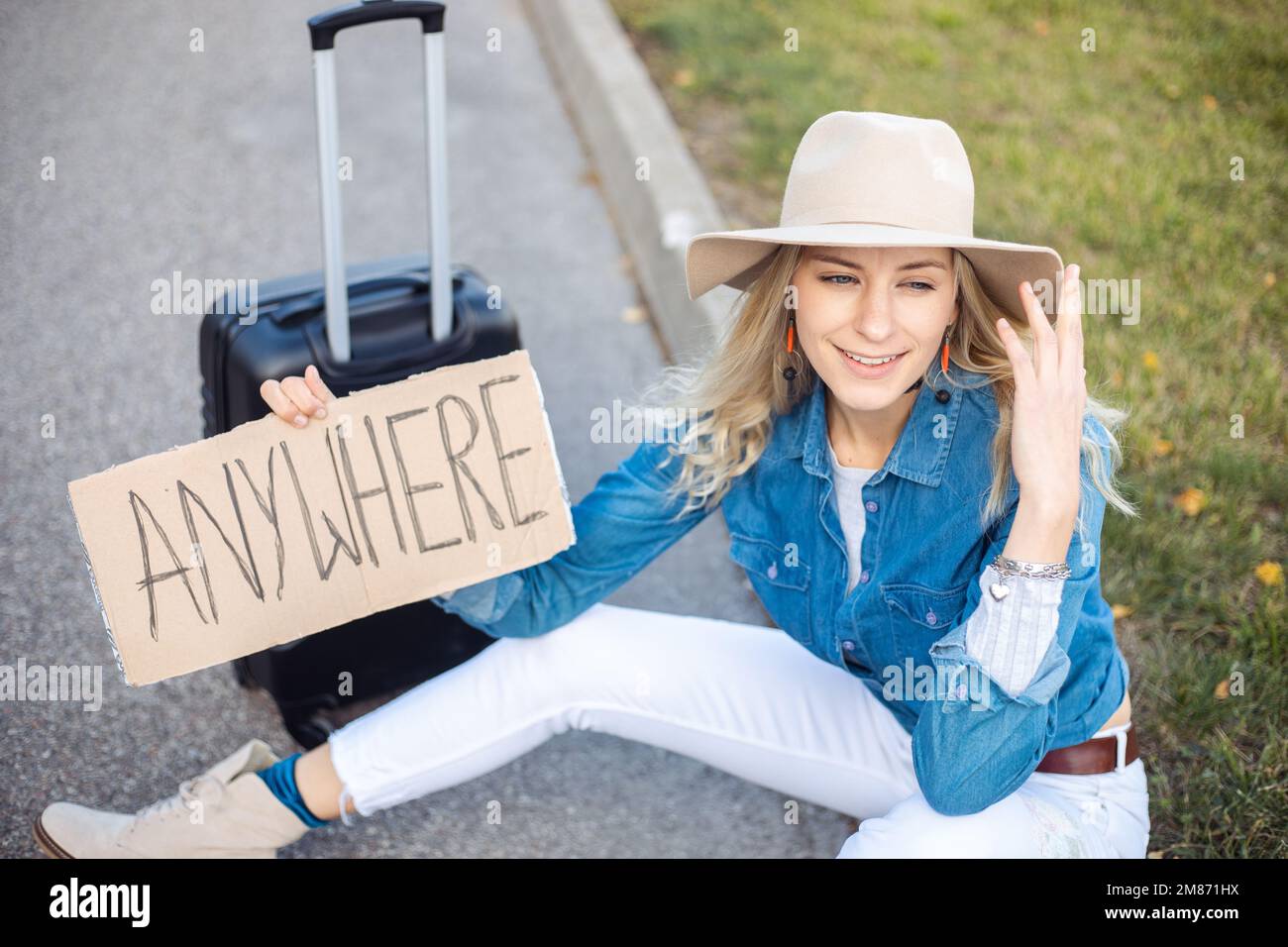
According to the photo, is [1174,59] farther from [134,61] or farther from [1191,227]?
[134,61]

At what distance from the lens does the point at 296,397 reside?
1.95 m

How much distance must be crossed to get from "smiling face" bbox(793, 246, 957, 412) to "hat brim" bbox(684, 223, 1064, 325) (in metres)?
0.06

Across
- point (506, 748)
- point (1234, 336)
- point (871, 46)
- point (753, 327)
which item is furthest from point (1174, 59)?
point (506, 748)

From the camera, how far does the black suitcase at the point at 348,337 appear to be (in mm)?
2205

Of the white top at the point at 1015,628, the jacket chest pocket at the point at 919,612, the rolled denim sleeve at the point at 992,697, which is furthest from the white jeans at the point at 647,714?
the white top at the point at 1015,628

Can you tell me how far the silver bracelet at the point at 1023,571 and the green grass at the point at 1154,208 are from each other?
96cm

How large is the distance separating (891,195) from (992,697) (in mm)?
771

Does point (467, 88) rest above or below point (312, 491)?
above

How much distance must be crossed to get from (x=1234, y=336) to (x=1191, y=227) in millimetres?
703

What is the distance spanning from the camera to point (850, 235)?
5.89ft

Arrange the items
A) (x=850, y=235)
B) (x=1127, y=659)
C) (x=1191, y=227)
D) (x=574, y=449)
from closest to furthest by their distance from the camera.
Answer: (x=850, y=235)
(x=1127, y=659)
(x=574, y=449)
(x=1191, y=227)

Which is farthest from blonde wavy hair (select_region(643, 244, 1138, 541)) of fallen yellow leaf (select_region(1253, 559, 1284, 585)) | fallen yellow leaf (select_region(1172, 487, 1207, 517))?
fallen yellow leaf (select_region(1172, 487, 1207, 517))

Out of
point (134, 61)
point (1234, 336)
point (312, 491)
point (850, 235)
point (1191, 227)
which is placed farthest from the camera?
point (134, 61)

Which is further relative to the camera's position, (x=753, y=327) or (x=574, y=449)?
(x=574, y=449)
